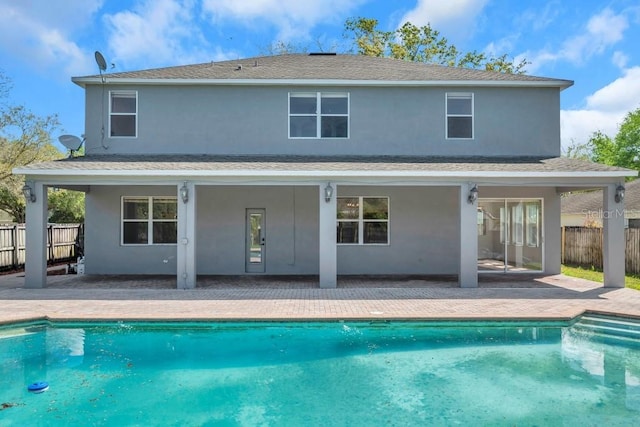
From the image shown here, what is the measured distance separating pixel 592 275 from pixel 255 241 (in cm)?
1152

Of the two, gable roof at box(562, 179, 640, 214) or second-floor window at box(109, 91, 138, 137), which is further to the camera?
gable roof at box(562, 179, 640, 214)

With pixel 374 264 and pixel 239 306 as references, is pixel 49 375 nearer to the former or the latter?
pixel 239 306

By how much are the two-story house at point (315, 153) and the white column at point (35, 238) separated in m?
2.47

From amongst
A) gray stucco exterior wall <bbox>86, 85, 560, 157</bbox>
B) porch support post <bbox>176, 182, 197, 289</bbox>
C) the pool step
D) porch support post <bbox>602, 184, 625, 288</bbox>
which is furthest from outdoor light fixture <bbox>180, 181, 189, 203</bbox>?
porch support post <bbox>602, 184, 625, 288</bbox>

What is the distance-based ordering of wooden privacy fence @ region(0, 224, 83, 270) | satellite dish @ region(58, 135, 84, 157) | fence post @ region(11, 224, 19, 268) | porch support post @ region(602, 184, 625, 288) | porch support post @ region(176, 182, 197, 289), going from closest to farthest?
porch support post @ region(602, 184, 625, 288), porch support post @ region(176, 182, 197, 289), satellite dish @ region(58, 135, 84, 157), wooden privacy fence @ region(0, 224, 83, 270), fence post @ region(11, 224, 19, 268)

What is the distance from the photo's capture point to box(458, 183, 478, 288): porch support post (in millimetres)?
12570

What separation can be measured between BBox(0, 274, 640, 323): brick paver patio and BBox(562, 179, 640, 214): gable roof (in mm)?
15784

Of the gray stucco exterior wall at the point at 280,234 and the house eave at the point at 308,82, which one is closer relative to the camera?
the house eave at the point at 308,82

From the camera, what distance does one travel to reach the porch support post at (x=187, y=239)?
1248 cm

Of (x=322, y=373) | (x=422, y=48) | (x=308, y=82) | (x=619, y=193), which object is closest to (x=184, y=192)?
(x=308, y=82)

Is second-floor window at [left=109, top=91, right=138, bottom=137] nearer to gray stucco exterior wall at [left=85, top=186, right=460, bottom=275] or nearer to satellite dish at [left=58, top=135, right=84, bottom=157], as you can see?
satellite dish at [left=58, top=135, right=84, bottom=157]

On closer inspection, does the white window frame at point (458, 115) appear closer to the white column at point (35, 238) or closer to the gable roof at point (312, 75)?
the gable roof at point (312, 75)

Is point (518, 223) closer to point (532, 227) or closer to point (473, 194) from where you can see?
point (532, 227)

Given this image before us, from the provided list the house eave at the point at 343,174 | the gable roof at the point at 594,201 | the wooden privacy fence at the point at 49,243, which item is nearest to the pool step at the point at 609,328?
the house eave at the point at 343,174
